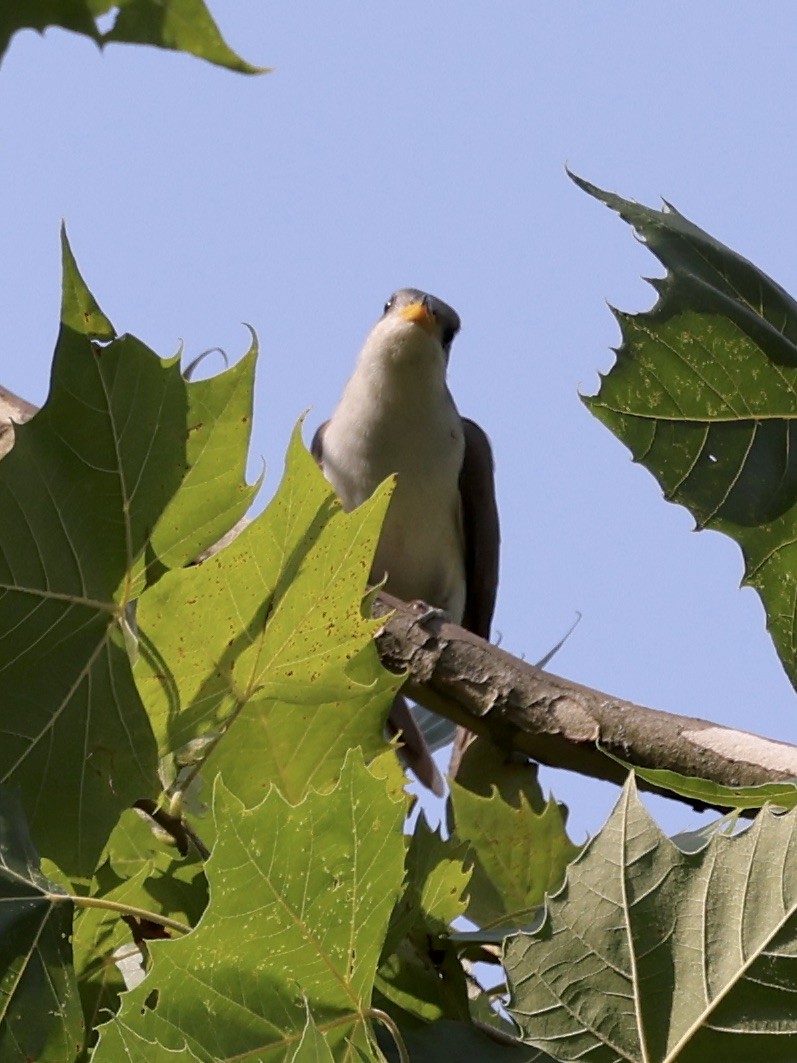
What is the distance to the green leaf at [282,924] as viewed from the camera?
47.9 inches

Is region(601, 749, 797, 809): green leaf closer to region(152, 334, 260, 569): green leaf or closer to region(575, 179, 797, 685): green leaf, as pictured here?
region(575, 179, 797, 685): green leaf

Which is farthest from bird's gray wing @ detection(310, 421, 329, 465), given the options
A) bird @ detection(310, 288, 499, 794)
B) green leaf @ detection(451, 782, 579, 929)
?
green leaf @ detection(451, 782, 579, 929)

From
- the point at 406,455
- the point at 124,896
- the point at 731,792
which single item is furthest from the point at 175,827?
the point at 406,455

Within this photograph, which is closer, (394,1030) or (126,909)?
(394,1030)

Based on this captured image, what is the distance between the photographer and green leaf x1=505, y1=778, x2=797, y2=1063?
1.15 metres

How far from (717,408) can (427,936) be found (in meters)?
0.72

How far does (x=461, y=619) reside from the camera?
548cm

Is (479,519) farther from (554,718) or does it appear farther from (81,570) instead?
(81,570)

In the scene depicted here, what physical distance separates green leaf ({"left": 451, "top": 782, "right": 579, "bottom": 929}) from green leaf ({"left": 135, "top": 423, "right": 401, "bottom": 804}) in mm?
350

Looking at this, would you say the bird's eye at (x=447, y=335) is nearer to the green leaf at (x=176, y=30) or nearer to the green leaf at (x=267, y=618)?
the green leaf at (x=267, y=618)

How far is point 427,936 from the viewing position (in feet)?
4.67

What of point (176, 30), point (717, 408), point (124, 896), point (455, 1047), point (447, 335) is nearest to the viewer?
point (176, 30)

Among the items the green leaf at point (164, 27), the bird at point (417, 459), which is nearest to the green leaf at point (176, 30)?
the green leaf at point (164, 27)

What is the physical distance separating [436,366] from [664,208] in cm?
346
